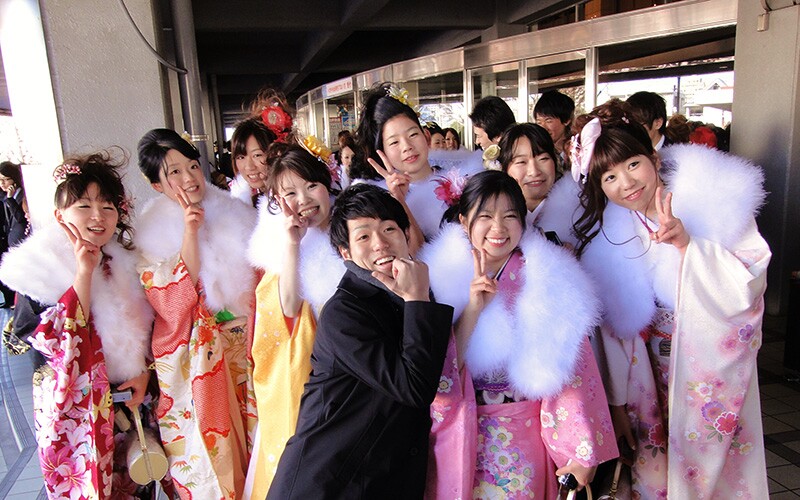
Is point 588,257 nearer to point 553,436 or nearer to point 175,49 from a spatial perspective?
point 553,436

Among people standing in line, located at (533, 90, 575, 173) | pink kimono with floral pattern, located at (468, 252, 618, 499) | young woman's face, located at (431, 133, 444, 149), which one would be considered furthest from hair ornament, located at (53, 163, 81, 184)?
young woman's face, located at (431, 133, 444, 149)

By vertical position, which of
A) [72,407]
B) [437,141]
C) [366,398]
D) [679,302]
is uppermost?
[437,141]

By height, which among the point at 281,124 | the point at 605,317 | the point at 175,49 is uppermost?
the point at 175,49

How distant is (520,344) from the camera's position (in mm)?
1658

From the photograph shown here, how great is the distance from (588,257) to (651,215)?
0.26 meters

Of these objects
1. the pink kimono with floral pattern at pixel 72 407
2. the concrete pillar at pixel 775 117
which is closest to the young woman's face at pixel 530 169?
the pink kimono with floral pattern at pixel 72 407

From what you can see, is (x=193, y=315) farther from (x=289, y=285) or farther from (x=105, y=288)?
(x=289, y=285)

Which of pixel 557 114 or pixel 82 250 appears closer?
pixel 82 250

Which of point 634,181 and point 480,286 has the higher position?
point 634,181

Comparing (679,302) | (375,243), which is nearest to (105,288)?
(375,243)

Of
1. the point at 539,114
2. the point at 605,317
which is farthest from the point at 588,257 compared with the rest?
the point at 539,114

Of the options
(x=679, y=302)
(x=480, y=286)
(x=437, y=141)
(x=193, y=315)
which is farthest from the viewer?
(x=437, y=141)

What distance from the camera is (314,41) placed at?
1192 centimetres

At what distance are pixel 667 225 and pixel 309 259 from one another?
124cm
